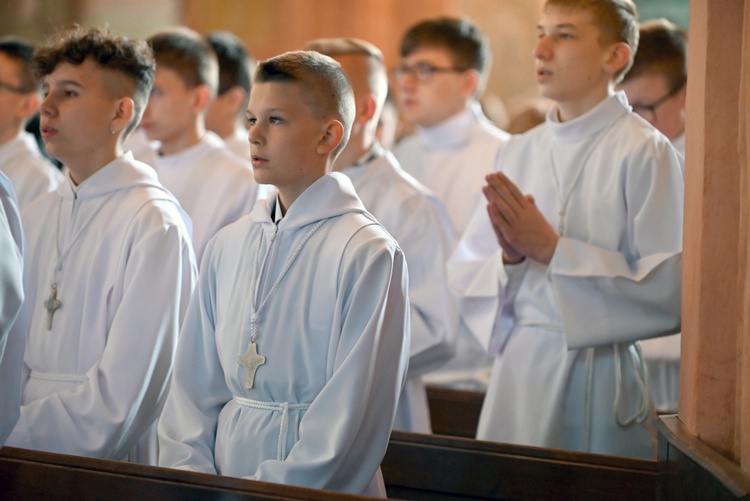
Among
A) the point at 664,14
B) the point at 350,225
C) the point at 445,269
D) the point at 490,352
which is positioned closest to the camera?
the point at 350,225

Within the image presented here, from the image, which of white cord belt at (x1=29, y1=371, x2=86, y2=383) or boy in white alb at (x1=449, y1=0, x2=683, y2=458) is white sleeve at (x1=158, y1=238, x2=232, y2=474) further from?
boy in white alb at (x1=449, y1=0, x2=683, y2=458)

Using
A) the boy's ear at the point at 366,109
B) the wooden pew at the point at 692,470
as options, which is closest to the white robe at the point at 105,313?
the boy's ear at the point at 366,109

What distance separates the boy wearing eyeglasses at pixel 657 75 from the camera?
4520 millimetres

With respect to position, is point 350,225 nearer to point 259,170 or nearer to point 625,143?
point 259,170

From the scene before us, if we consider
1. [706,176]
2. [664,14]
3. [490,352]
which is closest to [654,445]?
[490,352]

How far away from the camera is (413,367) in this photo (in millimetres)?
4199

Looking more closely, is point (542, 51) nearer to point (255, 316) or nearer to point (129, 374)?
point (255, 316)

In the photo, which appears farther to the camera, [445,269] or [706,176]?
[445,269]

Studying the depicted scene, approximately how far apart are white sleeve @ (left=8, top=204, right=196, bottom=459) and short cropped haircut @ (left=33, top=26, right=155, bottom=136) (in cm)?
60

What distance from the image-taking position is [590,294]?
3.61m

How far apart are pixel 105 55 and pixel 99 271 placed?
782 mm

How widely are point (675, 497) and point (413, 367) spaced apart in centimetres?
171

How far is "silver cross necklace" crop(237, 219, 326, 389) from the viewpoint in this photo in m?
2.85

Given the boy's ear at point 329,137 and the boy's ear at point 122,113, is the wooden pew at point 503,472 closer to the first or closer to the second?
the boy's ear at point 329,137
